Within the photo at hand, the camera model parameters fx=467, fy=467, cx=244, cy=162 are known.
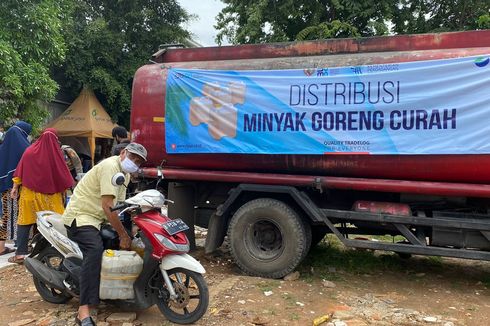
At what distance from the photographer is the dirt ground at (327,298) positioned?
13.4 feet

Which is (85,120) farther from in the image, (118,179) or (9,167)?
(118,179)

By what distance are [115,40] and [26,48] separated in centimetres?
678

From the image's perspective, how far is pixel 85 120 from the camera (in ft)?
50.3

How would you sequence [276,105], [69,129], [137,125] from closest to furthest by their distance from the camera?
[276,105] → [137,125] → [69,129]

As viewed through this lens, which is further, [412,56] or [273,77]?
[273,77]

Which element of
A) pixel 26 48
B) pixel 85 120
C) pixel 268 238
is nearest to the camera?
pixel 268 238

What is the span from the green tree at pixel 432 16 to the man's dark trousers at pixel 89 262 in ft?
37.6

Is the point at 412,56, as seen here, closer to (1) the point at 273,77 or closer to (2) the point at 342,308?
(1) the point at 273,77

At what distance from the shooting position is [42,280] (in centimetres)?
416

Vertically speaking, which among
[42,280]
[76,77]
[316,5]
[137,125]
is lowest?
[42,280]

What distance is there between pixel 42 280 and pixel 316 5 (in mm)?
10967

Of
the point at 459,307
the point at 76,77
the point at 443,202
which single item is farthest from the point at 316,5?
the point at 459,307

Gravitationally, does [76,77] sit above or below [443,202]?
above

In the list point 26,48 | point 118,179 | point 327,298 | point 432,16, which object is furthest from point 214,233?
point 432,16
